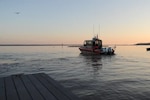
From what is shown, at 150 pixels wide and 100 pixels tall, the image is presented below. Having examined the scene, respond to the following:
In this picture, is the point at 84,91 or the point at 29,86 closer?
the point at 29,86

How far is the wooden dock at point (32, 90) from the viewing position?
702 centimetres

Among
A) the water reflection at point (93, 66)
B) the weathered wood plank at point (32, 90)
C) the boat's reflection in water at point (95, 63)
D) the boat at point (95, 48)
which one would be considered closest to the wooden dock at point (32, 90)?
the weathered wood plank at point (32, 90)

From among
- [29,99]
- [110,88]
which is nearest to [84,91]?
[110,88]

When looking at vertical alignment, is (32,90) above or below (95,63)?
above

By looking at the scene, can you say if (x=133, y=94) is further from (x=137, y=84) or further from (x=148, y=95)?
(x=137, y=84)

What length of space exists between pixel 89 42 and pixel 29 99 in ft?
174

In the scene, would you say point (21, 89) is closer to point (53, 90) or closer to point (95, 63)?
point (53, 90)

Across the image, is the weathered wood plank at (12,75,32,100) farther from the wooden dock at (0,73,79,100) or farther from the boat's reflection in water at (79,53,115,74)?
the boat's reflection in water at (79,53,115,74)

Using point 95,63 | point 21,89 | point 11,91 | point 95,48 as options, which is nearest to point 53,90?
point 21,89

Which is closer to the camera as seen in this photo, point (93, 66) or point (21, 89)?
point (21, 89)

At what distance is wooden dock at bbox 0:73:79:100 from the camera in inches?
277

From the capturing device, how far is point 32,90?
7.93 metres

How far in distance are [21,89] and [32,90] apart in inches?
17.3

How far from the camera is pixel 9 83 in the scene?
9312 millimetres
